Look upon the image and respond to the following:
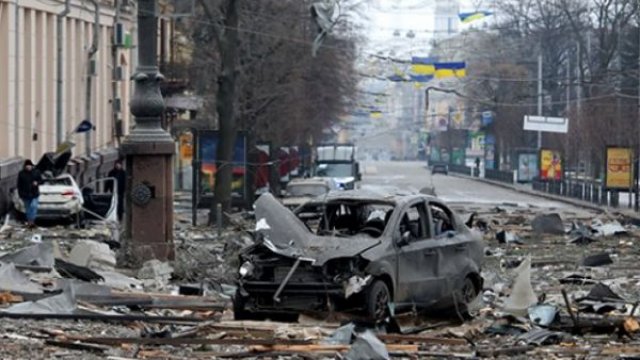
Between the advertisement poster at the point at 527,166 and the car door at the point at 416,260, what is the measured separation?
7894 cm

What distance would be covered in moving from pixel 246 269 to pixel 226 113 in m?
28.3

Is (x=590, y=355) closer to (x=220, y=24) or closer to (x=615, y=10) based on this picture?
(x=220, y=24)

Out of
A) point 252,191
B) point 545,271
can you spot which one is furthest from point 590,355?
point 252,191

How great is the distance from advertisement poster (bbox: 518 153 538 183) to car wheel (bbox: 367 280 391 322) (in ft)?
264

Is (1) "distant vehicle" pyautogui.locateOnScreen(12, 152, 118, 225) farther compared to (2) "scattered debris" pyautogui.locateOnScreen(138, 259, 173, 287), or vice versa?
(1) "distant vehicle" pyautogui.locateOnScreen(12, 152, 118, 225)

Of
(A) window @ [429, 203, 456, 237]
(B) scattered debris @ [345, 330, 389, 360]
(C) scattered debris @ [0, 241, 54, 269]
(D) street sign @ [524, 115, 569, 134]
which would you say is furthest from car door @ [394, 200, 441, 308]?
(D) street sign @ [524, 115, 569, 134]

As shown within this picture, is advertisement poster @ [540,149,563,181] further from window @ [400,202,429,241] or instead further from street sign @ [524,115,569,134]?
window @ [400,202,429,241]

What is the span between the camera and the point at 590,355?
1432cm

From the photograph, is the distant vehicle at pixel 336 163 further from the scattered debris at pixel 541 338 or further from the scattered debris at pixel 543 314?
the scattered debris at pixel 541 338

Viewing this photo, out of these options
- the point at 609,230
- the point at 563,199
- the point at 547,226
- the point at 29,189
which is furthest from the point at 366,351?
the point at 563,199

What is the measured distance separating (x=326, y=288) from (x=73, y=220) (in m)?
24.1

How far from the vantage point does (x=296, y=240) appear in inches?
673

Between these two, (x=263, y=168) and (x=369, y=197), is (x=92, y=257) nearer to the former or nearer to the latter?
(x=369, y=197)

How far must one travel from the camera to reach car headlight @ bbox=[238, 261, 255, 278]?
55.6ft
